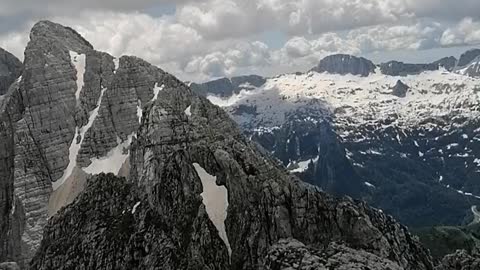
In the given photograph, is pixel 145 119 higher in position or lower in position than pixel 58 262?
higher

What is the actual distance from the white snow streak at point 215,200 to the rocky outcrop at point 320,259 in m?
36.8

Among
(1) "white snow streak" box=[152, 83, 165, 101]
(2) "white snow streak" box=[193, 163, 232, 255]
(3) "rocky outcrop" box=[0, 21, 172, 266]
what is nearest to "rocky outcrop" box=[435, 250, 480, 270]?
(2) "white snow streak" box=[193, 163, 232, 255]

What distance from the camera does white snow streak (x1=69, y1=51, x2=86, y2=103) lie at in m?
156

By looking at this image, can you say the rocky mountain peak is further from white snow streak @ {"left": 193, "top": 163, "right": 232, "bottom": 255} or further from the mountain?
white snow streak @ {"left": 193, "top": 163, "right": 232, "bottom": 255}

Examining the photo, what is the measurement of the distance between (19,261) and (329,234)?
74.9 meters

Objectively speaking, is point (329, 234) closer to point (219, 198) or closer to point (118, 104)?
point (219, 198)

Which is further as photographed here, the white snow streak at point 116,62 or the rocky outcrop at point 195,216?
the white snow streak at point 116,62

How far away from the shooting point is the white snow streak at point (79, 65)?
156 m

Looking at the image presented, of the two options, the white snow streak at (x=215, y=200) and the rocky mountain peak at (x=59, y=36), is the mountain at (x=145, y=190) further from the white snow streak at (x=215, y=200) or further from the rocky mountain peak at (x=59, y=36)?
the rocky mountain peak at (x=59, y=36)

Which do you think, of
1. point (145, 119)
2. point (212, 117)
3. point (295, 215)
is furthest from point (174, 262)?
point (212, 117)

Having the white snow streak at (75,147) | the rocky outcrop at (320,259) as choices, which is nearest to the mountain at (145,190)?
the rocky outcrop at (320,259)

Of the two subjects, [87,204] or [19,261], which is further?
[19,261]

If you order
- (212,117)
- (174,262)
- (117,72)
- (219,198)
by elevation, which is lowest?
(174,262)

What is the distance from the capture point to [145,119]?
122 meters
